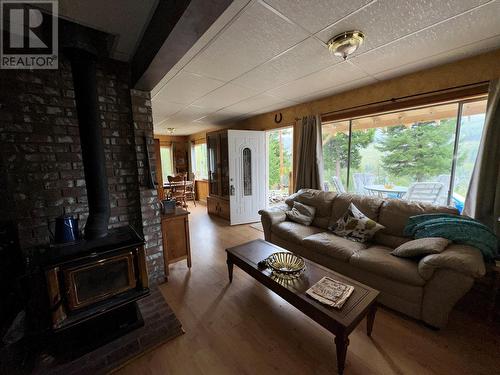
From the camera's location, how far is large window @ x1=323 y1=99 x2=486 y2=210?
230 cm

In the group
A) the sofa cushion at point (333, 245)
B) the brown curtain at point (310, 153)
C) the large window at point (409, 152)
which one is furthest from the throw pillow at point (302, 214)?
the large window at point (409, 152)

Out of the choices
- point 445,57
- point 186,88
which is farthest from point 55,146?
point 445,57

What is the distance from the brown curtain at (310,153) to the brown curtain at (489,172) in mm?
1758

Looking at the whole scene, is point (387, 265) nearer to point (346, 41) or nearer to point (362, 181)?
point (346, 41)

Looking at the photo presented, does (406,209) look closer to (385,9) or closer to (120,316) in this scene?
(385,9)

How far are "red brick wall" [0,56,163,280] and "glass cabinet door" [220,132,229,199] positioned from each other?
2.40 m

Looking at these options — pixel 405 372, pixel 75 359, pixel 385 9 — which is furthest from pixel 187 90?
pixel 405 372

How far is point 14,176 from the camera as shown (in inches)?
59.3

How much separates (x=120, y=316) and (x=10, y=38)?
2233mm

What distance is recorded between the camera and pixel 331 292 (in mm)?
1419

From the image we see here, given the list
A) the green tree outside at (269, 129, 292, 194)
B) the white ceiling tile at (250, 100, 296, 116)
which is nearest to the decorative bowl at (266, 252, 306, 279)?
the white ceiling tile at (250, 100, 296, 116)

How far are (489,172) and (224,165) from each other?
12.9 feet

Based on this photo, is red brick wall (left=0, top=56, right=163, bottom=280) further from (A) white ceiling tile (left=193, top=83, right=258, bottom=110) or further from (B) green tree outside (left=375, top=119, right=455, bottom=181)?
(B) green tree outside (left=375, top=119, right=455, bottom=181)

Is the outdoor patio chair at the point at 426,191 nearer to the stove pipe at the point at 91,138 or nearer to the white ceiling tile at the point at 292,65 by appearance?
the white ceiling tile at the point at 292,65
